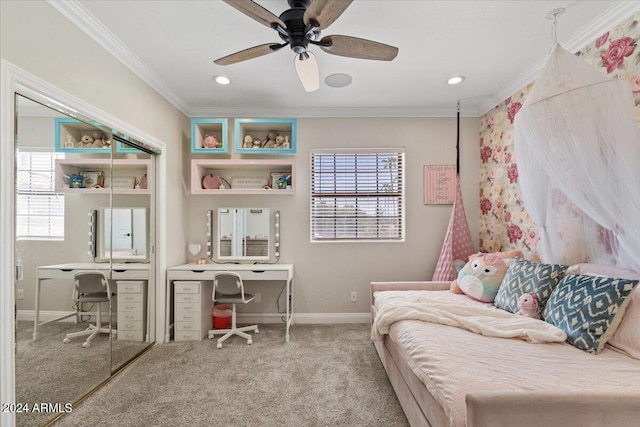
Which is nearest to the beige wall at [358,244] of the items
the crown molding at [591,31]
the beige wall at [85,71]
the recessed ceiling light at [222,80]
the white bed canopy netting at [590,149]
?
the beige wall at [85,71]

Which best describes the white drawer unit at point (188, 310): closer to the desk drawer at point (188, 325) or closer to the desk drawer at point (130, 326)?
the desk drawer at point (188, 325)

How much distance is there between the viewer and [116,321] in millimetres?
2342

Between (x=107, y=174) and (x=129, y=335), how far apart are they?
4.76 ft

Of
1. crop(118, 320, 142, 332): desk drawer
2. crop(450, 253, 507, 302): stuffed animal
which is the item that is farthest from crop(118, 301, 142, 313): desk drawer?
crop(450, 253, 507, 302): stuffed animal

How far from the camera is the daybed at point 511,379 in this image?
102 cm

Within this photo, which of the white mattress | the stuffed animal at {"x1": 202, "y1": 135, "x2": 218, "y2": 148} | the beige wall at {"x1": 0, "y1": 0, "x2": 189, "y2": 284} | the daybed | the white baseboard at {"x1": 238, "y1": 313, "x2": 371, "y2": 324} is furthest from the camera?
the white baseboard at {"x1": 238, "y1": 313, "x2": 371, "y2": 324}

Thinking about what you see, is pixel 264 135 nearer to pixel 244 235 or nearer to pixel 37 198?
pixel 244 235

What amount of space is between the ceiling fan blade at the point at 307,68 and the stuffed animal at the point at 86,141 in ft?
5.18

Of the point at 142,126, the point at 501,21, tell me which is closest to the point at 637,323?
the point at 501,21

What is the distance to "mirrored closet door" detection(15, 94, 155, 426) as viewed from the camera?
1.60 metres

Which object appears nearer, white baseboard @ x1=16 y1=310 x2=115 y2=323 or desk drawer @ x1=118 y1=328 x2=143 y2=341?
white baseboard @ x1=16 y1=310 x2=115 y2=323

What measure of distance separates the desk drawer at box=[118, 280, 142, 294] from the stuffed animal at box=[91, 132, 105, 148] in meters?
1.13

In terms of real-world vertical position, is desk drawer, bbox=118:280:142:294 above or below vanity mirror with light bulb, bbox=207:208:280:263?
below

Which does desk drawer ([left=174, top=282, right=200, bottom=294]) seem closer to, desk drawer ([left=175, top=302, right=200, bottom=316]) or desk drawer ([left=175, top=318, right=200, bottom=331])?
desk drawer ([left=175, top=302, right=200, bottom=316])
